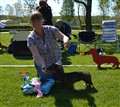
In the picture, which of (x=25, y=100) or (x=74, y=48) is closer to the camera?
(x=25, y=100)

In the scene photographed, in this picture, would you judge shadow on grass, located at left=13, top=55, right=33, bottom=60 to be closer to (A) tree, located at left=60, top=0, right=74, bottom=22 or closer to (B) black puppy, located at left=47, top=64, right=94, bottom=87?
(B) black puppy, located at left=47, top=64, right=94, bottom=87

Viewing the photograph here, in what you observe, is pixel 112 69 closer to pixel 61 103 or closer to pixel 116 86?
pixel 116 86

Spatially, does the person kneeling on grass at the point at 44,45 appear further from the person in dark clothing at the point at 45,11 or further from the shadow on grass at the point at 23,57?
the shadow on grass at the point at 23,57

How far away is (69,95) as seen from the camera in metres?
5.17

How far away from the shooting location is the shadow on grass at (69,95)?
4770mm

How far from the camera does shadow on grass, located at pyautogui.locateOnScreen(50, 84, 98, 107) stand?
4.77m

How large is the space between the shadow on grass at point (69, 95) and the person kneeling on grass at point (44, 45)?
29 centimetres

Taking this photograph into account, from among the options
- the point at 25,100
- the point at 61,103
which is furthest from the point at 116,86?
the point at 25,100

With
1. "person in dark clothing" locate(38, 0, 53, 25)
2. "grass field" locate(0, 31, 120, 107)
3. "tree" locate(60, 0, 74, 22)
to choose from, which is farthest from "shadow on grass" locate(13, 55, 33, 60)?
"tree" locate(60, 0, 74, 22)

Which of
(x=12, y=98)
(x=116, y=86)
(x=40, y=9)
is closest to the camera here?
(x=12, y=98)

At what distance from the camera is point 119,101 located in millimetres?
4754

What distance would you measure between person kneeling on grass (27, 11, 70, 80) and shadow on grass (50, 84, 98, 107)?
0.29 m

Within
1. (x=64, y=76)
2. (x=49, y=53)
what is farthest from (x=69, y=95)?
(x=49, y=53)

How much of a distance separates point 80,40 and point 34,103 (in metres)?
7.25
